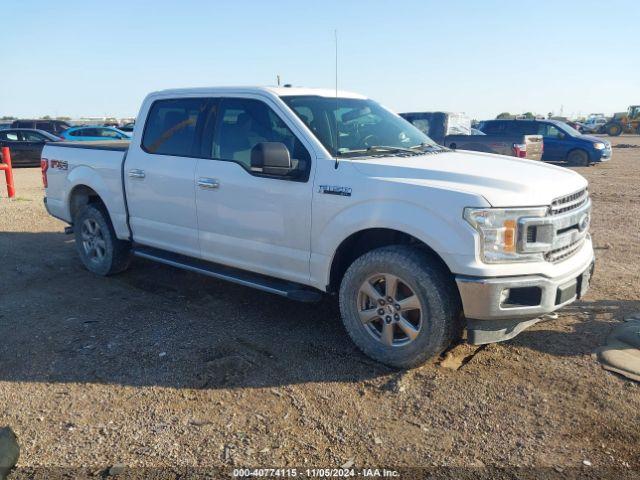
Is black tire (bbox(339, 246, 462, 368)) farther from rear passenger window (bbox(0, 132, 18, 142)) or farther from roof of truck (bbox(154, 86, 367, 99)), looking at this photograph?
rear passenger window (bbox(0, 132, 18, 142))

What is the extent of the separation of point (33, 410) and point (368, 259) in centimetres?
242

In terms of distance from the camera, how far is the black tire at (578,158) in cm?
1989

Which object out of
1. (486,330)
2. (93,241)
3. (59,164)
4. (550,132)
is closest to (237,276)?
(486,330)

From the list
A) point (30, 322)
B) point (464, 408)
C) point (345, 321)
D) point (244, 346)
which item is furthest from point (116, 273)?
point (464, 408)

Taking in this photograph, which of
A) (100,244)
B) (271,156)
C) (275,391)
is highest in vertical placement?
(271,156)

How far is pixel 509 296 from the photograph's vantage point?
3660mm

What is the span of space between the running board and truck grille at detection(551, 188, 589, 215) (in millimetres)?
1878

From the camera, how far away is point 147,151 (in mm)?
5629

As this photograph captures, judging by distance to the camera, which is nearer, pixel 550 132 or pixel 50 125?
pixel 550 132

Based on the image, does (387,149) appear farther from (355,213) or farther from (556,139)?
(556,139)

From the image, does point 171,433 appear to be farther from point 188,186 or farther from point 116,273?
point 116,273

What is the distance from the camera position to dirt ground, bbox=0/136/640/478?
3127 millimetres

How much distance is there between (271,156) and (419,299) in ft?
4.97

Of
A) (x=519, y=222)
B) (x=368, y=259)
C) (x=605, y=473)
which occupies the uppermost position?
(x=519, y=222)
